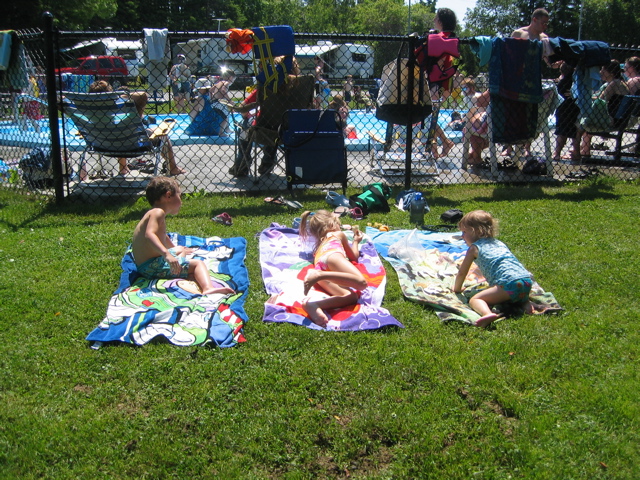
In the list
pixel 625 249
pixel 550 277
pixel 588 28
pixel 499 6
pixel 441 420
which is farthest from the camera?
pixel 499 6

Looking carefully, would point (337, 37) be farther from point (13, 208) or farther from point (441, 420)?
point (441, 420)

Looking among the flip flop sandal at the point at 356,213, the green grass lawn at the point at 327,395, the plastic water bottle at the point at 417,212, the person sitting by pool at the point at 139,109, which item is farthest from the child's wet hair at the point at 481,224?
the person sitting by pool at the point at 139,109

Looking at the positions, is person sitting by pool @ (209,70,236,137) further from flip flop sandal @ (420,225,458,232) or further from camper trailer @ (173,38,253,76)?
flip flop sandal @ (420,225,458,232)

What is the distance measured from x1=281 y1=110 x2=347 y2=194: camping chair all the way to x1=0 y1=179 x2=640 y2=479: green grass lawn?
265 cm

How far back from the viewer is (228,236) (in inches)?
213

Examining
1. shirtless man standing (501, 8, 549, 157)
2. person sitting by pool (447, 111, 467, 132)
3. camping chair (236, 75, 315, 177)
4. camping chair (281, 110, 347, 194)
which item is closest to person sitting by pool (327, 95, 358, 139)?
person sitting by pool (447, 111, 467, 132)

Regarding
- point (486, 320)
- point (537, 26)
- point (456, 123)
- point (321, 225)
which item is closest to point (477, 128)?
point (537, 26)

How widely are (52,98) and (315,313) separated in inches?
163

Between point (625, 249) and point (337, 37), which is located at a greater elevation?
point (337, 37)

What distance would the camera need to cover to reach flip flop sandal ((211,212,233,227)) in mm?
5761

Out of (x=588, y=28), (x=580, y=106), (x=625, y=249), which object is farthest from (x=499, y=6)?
(x=625, y=249)

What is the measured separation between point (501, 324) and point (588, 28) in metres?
50.0

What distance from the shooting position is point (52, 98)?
5.93m

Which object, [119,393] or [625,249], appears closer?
[119,393]
